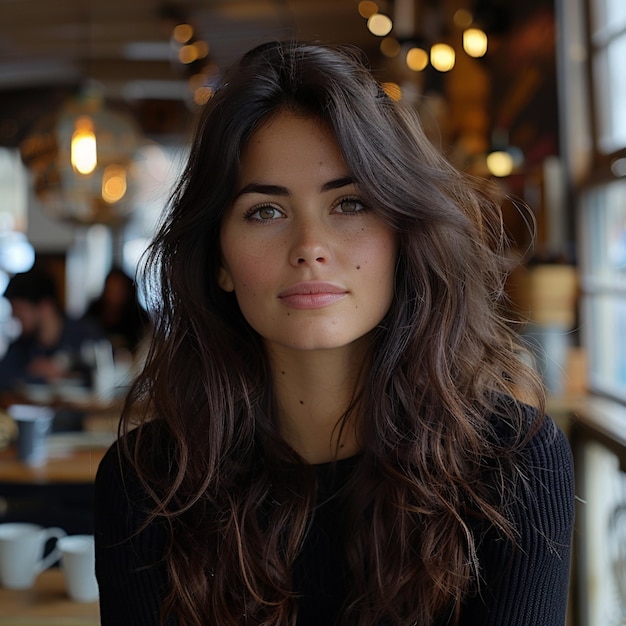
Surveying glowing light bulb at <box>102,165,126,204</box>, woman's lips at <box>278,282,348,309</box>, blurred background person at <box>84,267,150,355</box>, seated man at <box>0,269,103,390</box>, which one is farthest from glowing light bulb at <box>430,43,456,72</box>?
blurred background person at <box>84,267,150,355</box>

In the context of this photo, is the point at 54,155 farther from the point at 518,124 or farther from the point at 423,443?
the point at 423,443

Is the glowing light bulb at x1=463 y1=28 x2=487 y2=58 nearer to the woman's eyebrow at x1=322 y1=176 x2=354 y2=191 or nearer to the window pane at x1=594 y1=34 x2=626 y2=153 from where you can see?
the window pane at x1=594 y1=34 x2=626 y2=153

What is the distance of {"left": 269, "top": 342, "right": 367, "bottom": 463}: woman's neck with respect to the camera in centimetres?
150

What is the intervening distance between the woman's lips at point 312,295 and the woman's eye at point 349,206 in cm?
13

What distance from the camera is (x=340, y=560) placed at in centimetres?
149

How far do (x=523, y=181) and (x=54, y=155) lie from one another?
96.0 inches

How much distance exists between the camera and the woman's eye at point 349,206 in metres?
1.37

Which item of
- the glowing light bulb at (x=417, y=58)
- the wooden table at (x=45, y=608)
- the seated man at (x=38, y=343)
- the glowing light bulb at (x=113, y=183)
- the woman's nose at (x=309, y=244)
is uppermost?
the glowing light bulb at (x=417, y=58)

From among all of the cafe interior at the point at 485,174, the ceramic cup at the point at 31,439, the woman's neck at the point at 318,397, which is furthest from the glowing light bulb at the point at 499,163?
the woman's neck at the point at 318,397

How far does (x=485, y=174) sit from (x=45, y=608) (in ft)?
8.83

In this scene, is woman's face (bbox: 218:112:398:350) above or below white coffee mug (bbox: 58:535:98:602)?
above

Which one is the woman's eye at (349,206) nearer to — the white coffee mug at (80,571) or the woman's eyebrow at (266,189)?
the woman's eyebrow at (266,189)

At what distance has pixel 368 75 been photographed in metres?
1.43

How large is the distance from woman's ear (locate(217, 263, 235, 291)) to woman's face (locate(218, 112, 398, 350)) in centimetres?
9
